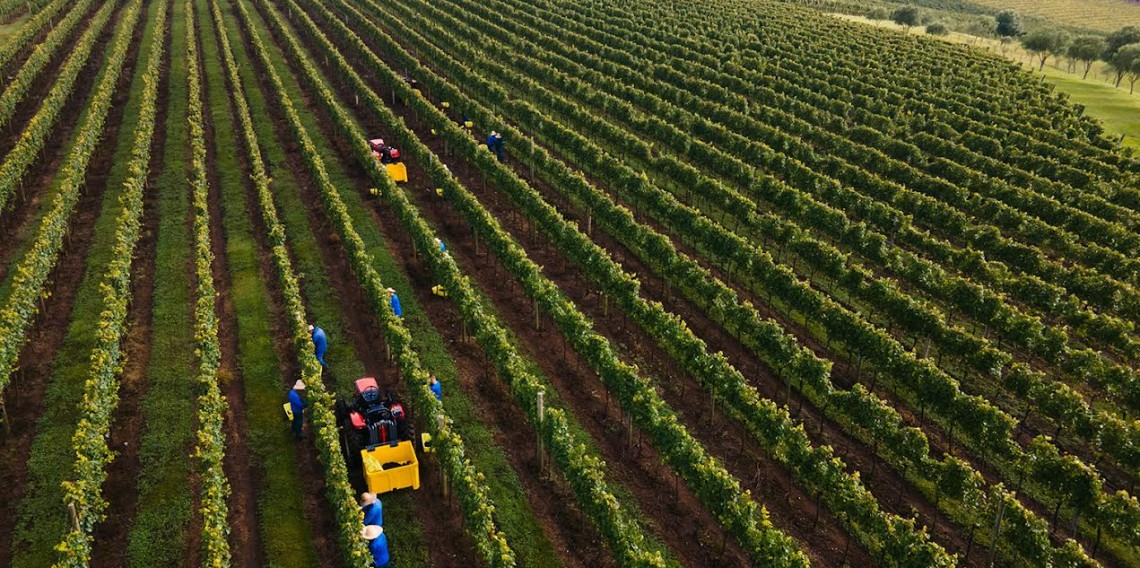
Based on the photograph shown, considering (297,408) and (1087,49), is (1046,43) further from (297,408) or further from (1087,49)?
(297,408)

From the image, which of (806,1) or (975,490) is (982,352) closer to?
(975,490)

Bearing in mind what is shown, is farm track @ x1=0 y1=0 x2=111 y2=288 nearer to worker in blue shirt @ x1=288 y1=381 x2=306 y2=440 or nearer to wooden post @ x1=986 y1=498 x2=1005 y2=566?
worker in blue shirt @ x1=288 y1=381 x2=306 y2=440

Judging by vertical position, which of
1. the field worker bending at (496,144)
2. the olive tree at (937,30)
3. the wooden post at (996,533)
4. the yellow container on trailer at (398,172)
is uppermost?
the olive tree at (937,30)

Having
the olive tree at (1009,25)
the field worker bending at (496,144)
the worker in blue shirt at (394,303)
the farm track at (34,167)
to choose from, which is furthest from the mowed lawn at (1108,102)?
the farm track at (34,167)

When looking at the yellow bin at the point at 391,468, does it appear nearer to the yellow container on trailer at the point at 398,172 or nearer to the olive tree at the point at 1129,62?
the yellow container on trailer at the point at 398,172

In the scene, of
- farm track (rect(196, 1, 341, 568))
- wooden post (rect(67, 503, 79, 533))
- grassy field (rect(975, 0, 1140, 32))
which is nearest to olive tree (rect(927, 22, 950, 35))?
grassy field (rect(975, 0, 1140, 32))

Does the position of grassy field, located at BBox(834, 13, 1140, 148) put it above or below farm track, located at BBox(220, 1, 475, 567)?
above
